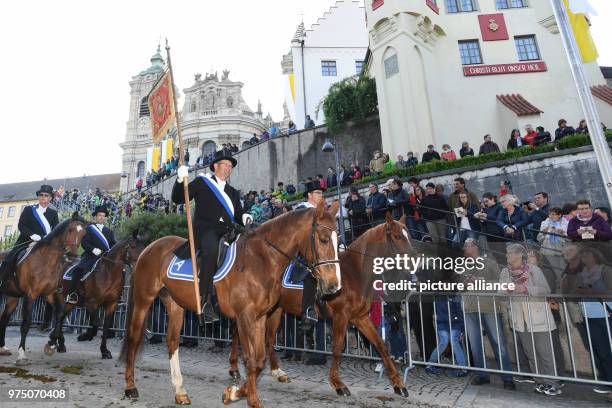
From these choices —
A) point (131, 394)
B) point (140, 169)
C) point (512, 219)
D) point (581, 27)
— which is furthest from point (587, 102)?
point (140, 169)

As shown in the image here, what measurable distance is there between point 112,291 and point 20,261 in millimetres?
1996

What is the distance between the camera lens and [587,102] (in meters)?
6.31

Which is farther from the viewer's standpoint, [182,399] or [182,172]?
[182,172]

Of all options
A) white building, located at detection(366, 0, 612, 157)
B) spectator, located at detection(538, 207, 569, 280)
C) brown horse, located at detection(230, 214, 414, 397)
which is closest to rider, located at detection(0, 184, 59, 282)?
brown horse, located at detection(230, 214, 414, 397)

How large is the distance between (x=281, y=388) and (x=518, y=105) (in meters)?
19.2

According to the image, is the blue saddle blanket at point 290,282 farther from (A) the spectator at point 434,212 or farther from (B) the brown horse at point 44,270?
(A) the spectator at point 434,212

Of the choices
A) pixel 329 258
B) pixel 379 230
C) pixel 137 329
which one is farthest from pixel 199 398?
pixel 379 230

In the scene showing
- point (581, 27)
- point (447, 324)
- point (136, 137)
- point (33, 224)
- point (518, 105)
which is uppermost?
point (136, 137)

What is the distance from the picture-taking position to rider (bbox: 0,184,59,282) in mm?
8344

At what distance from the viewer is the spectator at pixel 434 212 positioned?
10.6m

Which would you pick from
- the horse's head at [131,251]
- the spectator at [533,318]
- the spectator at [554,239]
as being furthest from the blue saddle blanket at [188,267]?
the spectator at [554,239]

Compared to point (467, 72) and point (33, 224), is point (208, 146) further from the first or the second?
point (33, 224)

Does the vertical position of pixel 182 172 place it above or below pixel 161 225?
below

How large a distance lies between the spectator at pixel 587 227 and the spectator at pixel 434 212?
3831 millimetres
